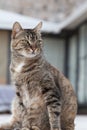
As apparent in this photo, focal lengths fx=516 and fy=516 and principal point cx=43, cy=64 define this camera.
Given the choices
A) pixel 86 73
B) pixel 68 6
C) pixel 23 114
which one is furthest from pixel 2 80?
pixel 23 114

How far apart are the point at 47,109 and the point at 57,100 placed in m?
0.11

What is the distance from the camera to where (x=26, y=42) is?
3854 mm

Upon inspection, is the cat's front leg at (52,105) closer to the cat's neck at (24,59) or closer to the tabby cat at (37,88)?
the tabby cat at (37,88)

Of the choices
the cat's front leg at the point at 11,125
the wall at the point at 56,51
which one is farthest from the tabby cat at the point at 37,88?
the wall at the point at 56,51


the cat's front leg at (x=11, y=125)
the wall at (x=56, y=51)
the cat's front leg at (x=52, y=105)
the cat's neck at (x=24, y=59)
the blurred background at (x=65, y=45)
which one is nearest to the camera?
the cat's front leg at (x=52, y=105)

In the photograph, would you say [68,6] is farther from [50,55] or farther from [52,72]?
[52,72]

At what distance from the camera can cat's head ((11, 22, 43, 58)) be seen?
3818 mm

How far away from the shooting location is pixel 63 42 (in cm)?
1324

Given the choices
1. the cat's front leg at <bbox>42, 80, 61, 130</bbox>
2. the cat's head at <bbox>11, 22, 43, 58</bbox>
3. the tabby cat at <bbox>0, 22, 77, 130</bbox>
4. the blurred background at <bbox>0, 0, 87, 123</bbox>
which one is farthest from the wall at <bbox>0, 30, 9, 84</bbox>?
the cat's front leg at <bbox>42, 80, 61, 130</bbox>

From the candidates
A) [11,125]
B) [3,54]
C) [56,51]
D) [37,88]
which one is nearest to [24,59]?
[37,88]

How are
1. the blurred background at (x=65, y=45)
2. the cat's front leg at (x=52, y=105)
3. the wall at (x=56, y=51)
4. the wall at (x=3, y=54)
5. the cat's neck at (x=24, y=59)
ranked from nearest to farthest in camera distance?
1. the cat's front leg at (x=52, y=105)
2. the cat's neck at (x=24, y=59)
3. the blurred background at (x=65, y=45)
4. the wall at (x=3, y=54)
5. the wall at (x=56, y=51)

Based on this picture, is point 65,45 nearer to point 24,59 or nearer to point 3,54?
point 3,54

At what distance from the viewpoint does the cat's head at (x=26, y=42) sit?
3818 millimetres

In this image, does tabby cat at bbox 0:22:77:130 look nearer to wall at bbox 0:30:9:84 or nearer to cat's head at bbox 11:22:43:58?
cat's head at bbox 11:22:43:58
